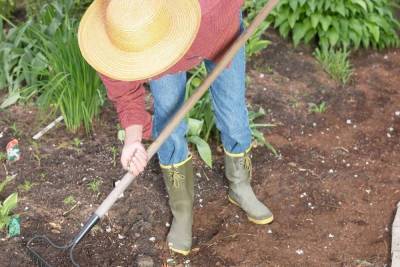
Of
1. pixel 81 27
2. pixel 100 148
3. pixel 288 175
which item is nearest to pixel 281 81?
pixel 288 175

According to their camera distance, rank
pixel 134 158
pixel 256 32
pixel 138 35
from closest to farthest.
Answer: pixel 138 35 → pixel 134 158 → pixel 256 32

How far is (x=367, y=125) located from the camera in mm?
3854

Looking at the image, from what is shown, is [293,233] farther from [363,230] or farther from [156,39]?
[156,39]

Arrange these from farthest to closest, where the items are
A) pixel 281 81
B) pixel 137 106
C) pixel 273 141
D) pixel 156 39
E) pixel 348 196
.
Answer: pixel 281 81
pixel 273 141
pixel 348 196
pixel 137 106
pixel 156 39

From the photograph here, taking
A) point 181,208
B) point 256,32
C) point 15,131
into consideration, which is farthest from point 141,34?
point 256,32

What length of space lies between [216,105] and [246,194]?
1.84ft

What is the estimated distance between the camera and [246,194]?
3143mm

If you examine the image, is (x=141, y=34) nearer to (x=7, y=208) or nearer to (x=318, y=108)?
(x=7, y=208)

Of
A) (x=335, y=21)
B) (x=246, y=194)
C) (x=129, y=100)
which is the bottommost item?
(x=246, y=194)

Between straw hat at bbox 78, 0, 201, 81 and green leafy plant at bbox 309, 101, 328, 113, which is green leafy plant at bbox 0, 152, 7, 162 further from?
green leafy plant at bbox 309, 101, 328, 113

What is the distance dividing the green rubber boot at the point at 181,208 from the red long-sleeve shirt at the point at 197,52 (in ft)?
1.39

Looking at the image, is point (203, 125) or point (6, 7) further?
point (6, 7)

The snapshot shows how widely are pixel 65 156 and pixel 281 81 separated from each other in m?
1.49

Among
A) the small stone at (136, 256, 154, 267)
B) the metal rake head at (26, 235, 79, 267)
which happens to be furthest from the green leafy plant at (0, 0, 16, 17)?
the small stone at (136, 256, 154, 267)
